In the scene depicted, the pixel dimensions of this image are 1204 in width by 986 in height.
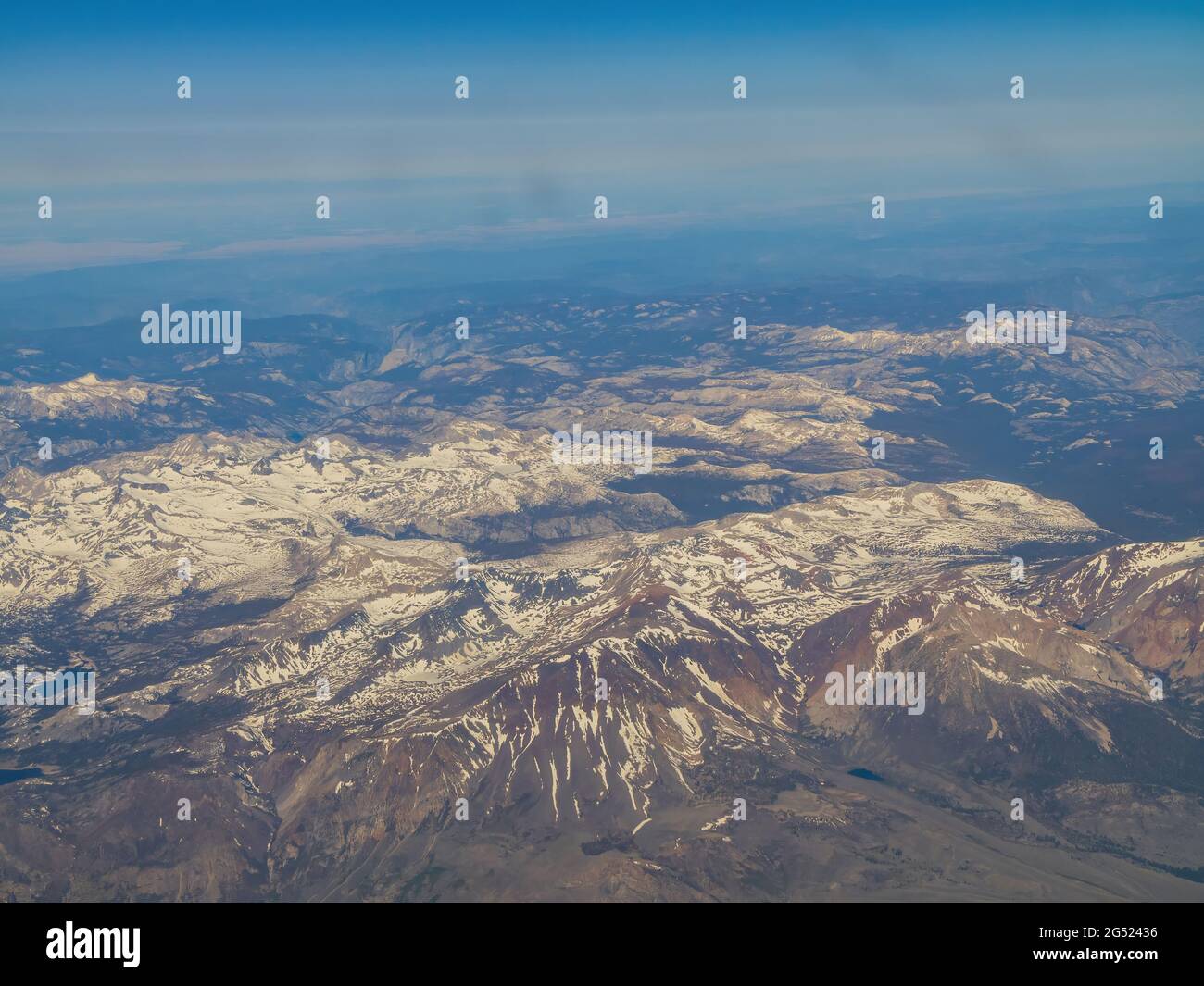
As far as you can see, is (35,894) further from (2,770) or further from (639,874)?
(639,874)

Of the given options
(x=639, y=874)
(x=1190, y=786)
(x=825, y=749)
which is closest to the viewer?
(x=639, y=874)

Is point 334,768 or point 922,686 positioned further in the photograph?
point 922,686

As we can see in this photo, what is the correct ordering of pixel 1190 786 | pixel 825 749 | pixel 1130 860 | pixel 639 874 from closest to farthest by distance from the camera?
pixel 639 874 → pixel 1130 860 → pixel 1190 786 → pixel 825 749

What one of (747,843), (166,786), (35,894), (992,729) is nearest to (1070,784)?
(992,729)

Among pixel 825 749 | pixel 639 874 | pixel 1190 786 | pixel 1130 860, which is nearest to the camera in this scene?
pixel 639 874

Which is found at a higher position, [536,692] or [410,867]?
[536,692]

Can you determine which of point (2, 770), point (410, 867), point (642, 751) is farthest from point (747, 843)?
point (2, 770)

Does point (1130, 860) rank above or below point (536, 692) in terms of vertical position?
below

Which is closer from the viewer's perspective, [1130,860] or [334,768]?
[1130,860]

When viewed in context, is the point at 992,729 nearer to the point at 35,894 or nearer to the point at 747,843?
the point at 747,843
